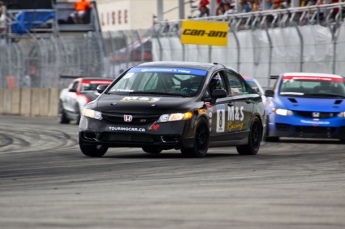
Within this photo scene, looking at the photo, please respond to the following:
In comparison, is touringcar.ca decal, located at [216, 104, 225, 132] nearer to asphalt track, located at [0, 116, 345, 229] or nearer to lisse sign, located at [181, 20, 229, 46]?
asphalt track, located at [0, 116, 345, 229]

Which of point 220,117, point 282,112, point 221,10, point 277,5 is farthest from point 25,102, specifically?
point 220,117

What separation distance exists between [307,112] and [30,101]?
64.6 feet

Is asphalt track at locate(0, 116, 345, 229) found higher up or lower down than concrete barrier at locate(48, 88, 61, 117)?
higher up

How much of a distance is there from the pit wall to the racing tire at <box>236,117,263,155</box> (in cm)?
2063

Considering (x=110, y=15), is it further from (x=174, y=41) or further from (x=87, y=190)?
(x=87, y=190)

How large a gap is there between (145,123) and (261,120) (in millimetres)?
3214

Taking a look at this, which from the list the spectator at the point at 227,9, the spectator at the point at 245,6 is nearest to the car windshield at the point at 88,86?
the spectator at the point at 245,6

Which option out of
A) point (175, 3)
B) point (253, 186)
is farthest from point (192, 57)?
point (175, 3)

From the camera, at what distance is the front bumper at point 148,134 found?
1323cm

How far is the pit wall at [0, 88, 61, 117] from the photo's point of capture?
3616 cm

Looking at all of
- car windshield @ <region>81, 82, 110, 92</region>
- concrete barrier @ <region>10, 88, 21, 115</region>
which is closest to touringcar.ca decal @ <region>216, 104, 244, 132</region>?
car windshield @ <region>81, 82, 110, 92</region>

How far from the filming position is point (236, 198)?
859cm

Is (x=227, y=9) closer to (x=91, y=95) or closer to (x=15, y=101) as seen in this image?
(x=91, y=95)

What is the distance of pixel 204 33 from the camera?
3153cm
